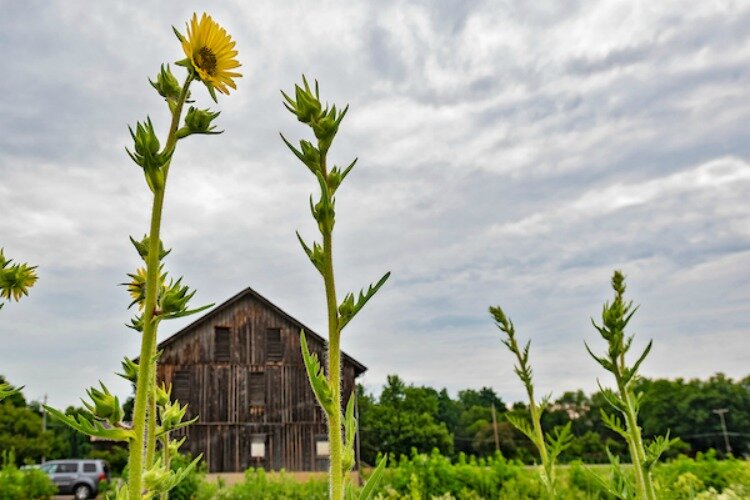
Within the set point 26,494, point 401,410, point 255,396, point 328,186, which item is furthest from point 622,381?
point 401,410

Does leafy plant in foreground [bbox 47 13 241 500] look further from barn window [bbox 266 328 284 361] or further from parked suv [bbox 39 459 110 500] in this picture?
parked suv [bbox 39 459 110 500]

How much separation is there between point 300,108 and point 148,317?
59 cm

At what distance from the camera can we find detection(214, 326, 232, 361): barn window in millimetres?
28516

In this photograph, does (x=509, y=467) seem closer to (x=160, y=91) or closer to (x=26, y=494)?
(x=160, y=91)

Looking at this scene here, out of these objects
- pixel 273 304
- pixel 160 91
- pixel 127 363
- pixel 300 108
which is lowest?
pixel 127 363

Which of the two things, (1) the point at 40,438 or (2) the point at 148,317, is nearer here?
(2) the point at 148,317

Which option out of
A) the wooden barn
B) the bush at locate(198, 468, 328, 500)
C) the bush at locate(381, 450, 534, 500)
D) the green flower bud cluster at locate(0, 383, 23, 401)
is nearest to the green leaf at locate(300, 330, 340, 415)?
the green flower bud cluster at locate(0, 383, 23, 401)

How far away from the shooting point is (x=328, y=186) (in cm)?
138

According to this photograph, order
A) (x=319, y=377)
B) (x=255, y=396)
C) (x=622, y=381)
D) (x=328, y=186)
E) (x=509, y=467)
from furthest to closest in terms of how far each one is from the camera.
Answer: (x=255, y=396)
(x=509, y=467)
(x=622, y=381)
(x=328, y=186)
(x=319, y=377)

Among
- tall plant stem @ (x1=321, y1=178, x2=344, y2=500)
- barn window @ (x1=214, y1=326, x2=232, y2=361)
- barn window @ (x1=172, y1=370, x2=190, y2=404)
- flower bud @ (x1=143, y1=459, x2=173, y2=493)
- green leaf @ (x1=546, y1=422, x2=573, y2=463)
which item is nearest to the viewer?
tall plant stem @ (x1=321, y1=178, x2=344, y2=500)

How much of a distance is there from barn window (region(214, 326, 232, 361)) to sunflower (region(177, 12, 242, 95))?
27963 millimetres

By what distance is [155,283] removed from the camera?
1452 millimetres

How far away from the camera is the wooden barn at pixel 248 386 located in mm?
27188

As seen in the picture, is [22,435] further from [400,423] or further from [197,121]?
[197,121]
